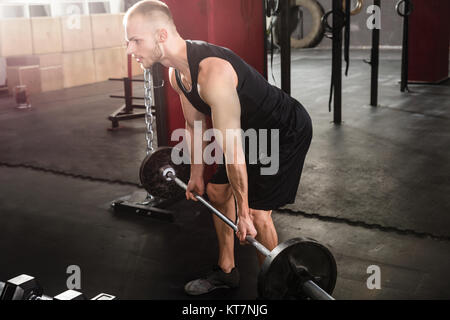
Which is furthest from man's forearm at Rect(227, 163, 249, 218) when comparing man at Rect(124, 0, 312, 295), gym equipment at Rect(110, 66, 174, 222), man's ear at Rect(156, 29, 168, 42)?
gym equipment at Rect(110, 66, 174, 222)

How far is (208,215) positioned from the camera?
8.79 feet

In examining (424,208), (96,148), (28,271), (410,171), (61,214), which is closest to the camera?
(28,271)

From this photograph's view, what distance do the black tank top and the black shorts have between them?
0.10 feet

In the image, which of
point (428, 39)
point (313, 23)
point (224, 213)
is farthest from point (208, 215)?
point (313, 23)

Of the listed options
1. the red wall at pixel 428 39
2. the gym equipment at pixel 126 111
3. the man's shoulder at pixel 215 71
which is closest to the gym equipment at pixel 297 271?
the man's shoulder at pixel 215 71

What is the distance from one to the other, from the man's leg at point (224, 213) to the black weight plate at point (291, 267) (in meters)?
0.49

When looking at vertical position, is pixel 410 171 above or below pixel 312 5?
below

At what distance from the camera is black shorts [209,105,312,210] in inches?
67.1

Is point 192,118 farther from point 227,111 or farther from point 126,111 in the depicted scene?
point 126,111

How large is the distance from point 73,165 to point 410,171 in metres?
2.25

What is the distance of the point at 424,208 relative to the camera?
2.61 m
